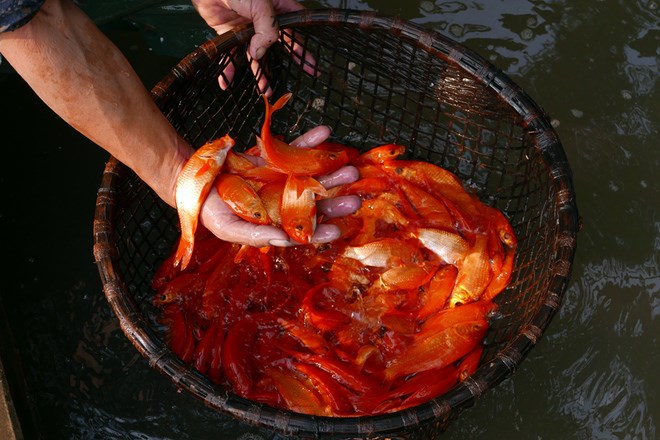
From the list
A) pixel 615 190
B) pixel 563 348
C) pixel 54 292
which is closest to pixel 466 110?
pixel 615 190

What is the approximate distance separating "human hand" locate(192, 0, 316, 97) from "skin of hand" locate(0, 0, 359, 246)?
53 cm

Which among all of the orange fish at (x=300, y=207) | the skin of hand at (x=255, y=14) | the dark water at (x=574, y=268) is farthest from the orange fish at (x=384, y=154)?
the dark water at (x=574, y=268)

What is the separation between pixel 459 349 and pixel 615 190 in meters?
1.40

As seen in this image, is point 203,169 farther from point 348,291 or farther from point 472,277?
point 472,277

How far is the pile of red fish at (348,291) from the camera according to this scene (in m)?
2.47

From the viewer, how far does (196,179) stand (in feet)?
7.77

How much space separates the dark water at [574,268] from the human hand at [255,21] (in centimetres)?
71

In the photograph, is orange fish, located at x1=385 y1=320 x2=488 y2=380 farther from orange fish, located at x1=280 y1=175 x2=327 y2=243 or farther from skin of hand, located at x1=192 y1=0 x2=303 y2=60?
skin of hand, located at x1=192 y1=0 x2=303 y2=60

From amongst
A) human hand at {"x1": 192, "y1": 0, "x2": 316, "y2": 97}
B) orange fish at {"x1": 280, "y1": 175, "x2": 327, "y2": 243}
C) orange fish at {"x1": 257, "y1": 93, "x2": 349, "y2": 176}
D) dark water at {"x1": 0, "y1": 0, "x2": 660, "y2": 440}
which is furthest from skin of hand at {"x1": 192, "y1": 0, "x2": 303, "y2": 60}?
dark water at {"x1": 0, "y1": 0, "x2": 660, "y2": 440}

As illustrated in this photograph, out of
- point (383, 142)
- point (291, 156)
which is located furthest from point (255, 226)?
point (383, 142)

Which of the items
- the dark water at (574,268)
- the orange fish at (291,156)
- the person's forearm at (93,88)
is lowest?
Result: the dark water at (574,268)

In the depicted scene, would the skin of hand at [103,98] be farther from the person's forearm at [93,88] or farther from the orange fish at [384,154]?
the orange fish at [384,154]

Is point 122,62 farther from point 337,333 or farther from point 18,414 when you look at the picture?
point 18,414

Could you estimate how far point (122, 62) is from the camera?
7.47ft
